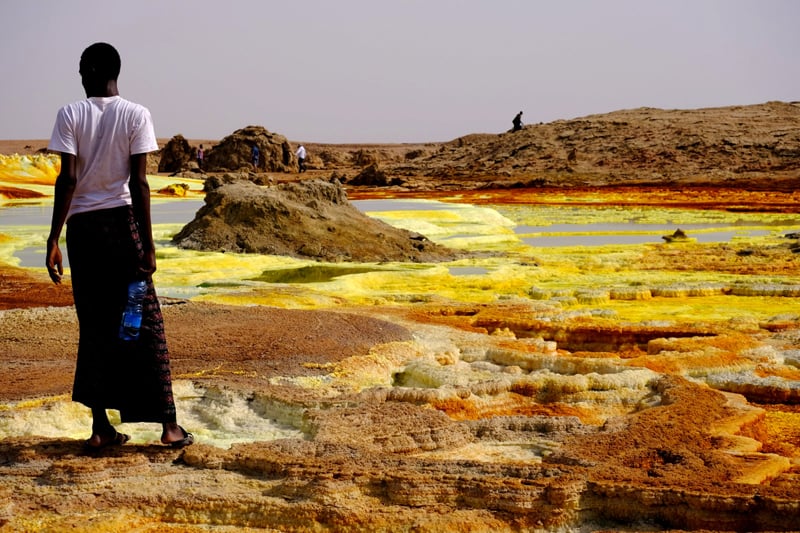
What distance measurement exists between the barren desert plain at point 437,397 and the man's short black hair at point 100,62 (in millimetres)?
1443

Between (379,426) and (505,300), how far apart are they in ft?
15.3

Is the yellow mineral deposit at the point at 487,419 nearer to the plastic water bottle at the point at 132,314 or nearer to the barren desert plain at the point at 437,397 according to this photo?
the barren desert plain at the point at 437,397

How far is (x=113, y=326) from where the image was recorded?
11.8ft

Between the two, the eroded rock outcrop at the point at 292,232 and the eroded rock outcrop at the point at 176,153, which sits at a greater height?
the eroded rock outcrop at the point at 176,153

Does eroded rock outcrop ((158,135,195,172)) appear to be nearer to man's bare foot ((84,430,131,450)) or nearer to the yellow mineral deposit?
the yellow mineral deposit

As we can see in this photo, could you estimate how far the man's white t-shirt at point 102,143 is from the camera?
3.54 m

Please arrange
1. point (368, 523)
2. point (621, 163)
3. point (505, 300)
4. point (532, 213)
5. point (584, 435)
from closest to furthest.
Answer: point (368, 523), point (584, 435), point (505, 300), point (532, 213), point (621, 163)

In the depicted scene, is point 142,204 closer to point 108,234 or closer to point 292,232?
point 108,234

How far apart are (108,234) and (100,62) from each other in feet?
2.12

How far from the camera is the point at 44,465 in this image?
359 cm

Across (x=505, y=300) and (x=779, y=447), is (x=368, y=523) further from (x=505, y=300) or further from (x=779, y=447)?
(x=505, y=300)

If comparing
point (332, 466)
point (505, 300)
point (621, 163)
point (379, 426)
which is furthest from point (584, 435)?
point (621, 163)

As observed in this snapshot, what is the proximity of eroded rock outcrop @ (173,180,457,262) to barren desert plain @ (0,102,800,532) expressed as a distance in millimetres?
524

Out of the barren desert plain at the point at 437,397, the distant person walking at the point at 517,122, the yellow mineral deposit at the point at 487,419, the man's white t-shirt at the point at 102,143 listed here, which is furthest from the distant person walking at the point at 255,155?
the man's white t-shirt at the point at 102,143
